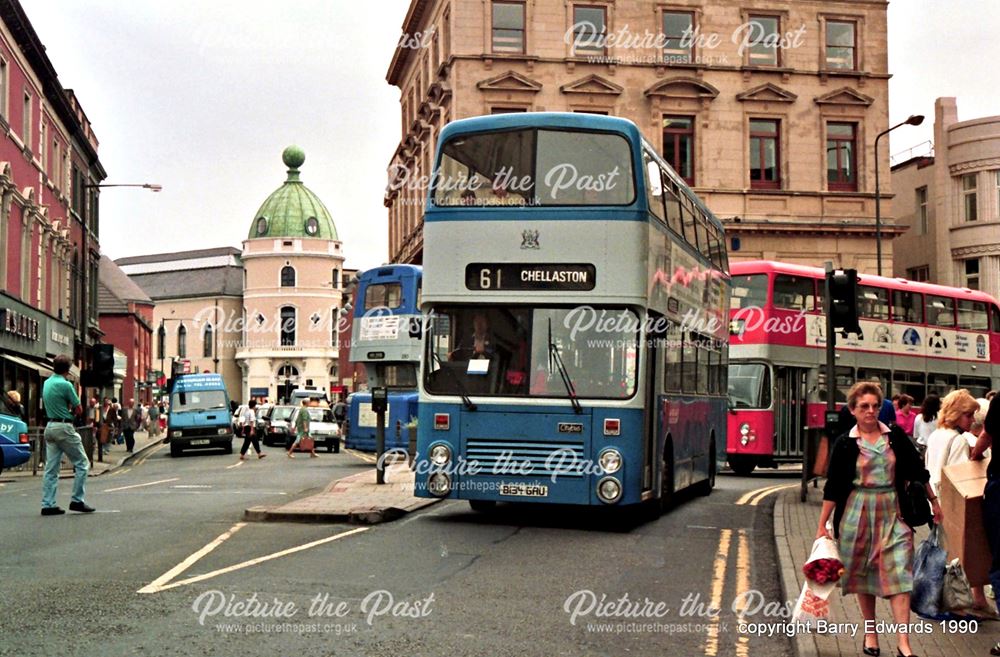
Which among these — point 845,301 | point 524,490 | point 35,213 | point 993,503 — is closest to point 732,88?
point 35,213

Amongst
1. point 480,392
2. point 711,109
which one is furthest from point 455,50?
point 480,392

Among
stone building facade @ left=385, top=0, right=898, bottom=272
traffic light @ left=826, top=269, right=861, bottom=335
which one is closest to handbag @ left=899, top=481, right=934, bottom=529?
traffic light @ left=826, top=269, right=861, bottom=335

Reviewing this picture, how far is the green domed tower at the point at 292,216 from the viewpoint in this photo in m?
121

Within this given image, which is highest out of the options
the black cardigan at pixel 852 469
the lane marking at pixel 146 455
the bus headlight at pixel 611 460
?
the black cardigan at pixel 852 469

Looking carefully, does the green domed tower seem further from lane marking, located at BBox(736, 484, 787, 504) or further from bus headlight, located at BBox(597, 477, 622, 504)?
→ bus headlight, located at BBox(597, 477, 622, 504)

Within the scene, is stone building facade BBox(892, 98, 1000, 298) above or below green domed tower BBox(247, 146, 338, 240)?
below

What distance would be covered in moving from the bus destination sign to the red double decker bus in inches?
519

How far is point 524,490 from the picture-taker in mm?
14305

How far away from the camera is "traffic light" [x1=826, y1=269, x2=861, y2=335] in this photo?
16625 millimetres

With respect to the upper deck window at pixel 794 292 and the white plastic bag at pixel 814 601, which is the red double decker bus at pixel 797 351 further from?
→ the white plastic bag at pixel 814 601

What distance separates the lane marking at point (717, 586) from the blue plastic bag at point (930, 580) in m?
1.30

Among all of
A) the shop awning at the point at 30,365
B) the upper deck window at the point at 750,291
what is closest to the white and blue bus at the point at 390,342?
the upper deck window at the point at 750,291

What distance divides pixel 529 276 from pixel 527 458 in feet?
6.41

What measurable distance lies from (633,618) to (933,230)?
165 ft
